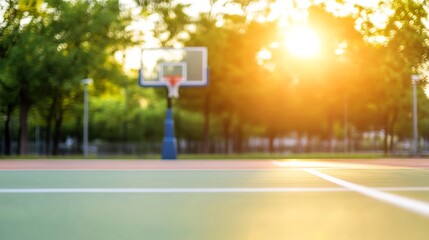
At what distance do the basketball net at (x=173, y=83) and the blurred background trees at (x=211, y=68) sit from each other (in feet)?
12.0

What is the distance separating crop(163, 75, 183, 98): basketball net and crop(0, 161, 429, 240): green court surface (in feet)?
44.8

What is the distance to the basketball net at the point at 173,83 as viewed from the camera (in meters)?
24.1

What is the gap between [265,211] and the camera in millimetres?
6812

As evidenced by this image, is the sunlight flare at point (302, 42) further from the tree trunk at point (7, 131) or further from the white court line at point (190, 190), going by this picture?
the white court line at point (190, 190)

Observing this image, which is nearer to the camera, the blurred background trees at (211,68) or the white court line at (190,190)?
the white court line at (190,190)

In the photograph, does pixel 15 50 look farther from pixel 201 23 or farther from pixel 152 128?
pixel 152 128

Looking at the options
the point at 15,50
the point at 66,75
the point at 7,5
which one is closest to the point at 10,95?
the point at 66,75

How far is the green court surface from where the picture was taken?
5.44 m

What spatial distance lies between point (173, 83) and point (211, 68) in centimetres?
1282

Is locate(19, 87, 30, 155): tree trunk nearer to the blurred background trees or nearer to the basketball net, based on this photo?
the blurred background trees

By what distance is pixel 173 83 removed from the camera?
79.6 ft

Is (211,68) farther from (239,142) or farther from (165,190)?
(165,190)

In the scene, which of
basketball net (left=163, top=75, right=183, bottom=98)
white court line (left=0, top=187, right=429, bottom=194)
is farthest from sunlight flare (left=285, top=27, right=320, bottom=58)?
white court line (left=0, top=187, right=429, bottom=194)

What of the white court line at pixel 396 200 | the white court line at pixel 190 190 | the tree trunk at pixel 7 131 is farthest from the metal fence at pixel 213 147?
the white court line at pixel 396 200
